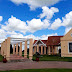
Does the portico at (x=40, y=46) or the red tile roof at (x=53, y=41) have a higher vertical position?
the red tile roof at (x=53, y=41)

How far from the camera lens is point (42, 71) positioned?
10750 mm

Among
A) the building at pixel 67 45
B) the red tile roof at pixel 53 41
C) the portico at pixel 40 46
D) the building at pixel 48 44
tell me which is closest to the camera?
the building at pixel 67 45

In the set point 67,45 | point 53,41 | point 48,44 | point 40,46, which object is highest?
point 53,41

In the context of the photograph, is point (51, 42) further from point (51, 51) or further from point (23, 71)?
point (23, 71)

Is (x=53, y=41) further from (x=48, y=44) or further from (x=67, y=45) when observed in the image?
(x=67, y=45)

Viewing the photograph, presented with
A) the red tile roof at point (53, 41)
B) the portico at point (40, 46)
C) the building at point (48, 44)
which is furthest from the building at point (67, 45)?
the portico at point (40, 46)

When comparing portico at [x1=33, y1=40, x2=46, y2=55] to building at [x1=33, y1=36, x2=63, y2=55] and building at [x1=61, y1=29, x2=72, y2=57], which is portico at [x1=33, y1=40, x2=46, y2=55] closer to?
building at [x1=33, y1=36, x2=63, y2=55]

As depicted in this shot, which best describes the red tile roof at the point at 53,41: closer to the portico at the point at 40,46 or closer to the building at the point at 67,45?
the portico at the point at 40,46

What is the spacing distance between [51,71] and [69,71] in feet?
4.46

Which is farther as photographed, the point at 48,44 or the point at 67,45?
the point at 48,44

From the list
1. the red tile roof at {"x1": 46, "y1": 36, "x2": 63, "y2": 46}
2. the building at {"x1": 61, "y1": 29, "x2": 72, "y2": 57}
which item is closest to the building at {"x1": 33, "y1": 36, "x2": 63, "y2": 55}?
the red tile roof at {"x1": 46, "y1": 36, "x2": 63, "y2": 46}

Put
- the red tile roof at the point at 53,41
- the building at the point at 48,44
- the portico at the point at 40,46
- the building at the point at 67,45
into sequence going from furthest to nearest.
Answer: the portico at the point at 40,46 → the building at the point at 48,44 → the red tile roof at the point at 53,41 → the building at the point at 67,45

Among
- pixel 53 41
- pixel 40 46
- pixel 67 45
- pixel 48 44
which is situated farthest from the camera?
pixel 40 46

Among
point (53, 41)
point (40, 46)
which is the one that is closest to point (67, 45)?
point (53, 41)
